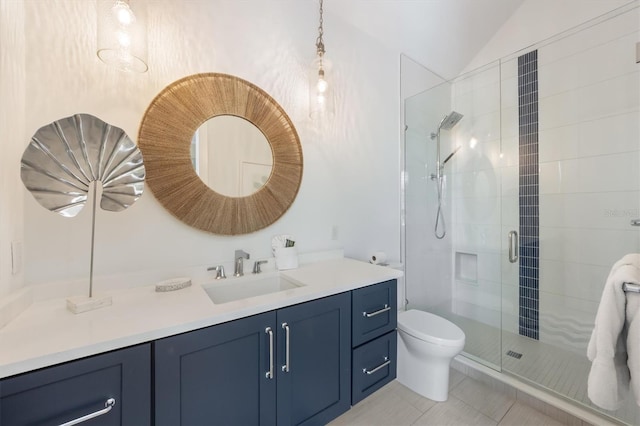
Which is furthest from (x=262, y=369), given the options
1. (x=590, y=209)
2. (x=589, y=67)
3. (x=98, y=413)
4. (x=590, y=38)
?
(x=590, y=38)

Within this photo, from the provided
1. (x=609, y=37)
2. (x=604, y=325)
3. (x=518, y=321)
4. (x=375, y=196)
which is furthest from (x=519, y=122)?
(x=604, y=325)

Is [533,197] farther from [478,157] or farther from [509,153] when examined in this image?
[478,157]

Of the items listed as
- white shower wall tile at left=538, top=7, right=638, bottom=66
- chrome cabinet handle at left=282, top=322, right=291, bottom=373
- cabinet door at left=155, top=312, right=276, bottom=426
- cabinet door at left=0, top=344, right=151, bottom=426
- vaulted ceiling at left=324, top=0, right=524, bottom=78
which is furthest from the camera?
vaulted ceiling at left=324, top=0, right=524, bottom=78

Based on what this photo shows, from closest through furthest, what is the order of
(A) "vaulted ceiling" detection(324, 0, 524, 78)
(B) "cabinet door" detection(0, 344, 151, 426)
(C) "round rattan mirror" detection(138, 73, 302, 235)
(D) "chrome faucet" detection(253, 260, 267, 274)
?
1. (B) "cabinet door" detection(0, 344, 151, 426)
2. (C) "round rattan mirror" detection(138, 73, 302, 235)
3. (D) "chrome faucet" detection(253, 260, 267, 274)
4. (A) "vaulted ceiling" detection(324, 0, 524, 78)

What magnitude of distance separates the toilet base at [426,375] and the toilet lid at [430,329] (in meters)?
0.12

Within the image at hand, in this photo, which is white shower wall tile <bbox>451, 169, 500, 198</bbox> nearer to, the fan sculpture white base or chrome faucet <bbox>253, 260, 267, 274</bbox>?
chrome faucet <bbox>253, 260, 267, 274</bbox>

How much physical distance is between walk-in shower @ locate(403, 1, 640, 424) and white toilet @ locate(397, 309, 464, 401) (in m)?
0.49

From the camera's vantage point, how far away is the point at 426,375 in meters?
1.77

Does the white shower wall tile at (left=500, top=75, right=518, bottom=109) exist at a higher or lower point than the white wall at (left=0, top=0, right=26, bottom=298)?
higher

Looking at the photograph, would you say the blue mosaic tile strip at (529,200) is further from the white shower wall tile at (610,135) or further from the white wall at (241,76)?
the white wall at (241,76)

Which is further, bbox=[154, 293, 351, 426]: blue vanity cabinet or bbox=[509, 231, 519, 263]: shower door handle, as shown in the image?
bbox=[509, 231, 519, 263]: shower door handle

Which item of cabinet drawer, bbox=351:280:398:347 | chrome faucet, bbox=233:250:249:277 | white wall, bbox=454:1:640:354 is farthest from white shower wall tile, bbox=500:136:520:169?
chrome faucet, bbox=233:250:249:277

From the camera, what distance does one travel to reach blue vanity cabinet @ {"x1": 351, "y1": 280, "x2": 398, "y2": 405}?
4.40ft

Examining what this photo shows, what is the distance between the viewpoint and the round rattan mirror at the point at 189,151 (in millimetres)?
1298
